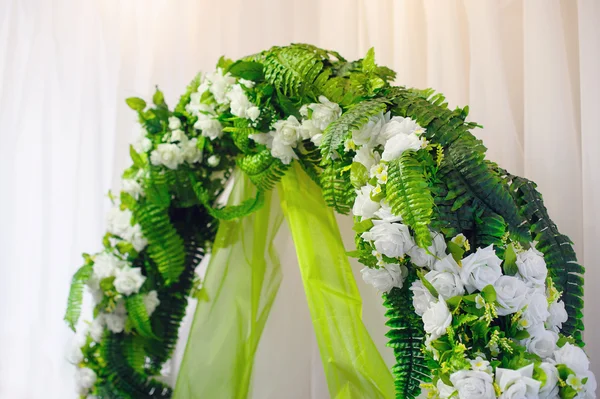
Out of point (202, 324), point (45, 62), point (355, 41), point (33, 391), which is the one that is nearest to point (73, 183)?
point (45, 62)

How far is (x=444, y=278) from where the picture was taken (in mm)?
925

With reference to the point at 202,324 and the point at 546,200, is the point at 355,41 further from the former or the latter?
the point at 202,324

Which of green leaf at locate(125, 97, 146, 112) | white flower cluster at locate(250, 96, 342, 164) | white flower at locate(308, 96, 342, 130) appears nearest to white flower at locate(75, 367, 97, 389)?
green leaf at locate(125, 97, 146, 112)

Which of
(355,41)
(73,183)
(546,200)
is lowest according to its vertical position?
(546,200)

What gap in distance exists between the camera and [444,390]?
2.90 feet

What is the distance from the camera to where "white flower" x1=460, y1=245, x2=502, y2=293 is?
0.90 metres

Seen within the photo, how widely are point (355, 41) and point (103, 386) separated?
1.14 meters

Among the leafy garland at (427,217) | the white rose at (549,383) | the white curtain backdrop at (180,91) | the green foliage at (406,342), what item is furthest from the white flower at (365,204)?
the white curtain backdrop at (180,91)

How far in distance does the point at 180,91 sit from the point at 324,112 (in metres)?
0.99

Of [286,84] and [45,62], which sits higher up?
[45,62]

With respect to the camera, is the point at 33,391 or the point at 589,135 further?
the point at 33,391

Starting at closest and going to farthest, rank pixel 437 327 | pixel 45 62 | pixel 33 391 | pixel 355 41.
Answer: pixel 437 327 < pixel 355 41 < pixel 33 391 < pixel 45 62

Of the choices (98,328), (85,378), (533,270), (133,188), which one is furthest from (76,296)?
(533,270)

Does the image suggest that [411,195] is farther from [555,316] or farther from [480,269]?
[555,316]
